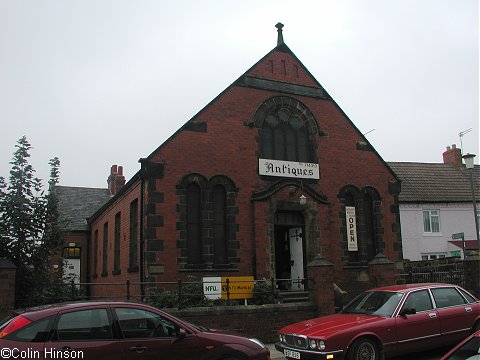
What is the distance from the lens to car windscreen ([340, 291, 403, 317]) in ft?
31.1

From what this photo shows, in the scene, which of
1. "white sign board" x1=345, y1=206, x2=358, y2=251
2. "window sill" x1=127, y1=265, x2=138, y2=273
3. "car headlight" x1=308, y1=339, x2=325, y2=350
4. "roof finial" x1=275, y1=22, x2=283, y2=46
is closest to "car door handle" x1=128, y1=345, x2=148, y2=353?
"car headlight" x1=308, y1=339, x2=325, y2=350

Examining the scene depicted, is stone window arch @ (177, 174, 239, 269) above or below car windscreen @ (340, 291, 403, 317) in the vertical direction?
above

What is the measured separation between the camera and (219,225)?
16.4 m

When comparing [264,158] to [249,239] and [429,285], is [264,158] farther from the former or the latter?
[429,285]

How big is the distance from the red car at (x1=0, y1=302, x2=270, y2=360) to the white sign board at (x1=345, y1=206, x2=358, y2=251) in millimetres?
11630

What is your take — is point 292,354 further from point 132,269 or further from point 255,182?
point 132,269

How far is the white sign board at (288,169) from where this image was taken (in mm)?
17344

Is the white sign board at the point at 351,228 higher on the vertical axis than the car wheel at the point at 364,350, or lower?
higher

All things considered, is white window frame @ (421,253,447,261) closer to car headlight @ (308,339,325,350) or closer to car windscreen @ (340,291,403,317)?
car windscreen @ (340,291,403,317)

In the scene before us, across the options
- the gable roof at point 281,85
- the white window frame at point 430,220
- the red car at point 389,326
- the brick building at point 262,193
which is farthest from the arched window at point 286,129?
the white window frame at point 430,220

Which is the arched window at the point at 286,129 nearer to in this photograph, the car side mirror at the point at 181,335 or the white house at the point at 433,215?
the car side mirror at the point at 181,335

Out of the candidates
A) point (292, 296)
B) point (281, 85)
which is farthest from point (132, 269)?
point (281, 85)

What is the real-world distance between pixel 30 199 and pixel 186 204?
5056mm

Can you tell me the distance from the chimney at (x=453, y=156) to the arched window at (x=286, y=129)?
70.9 feet
